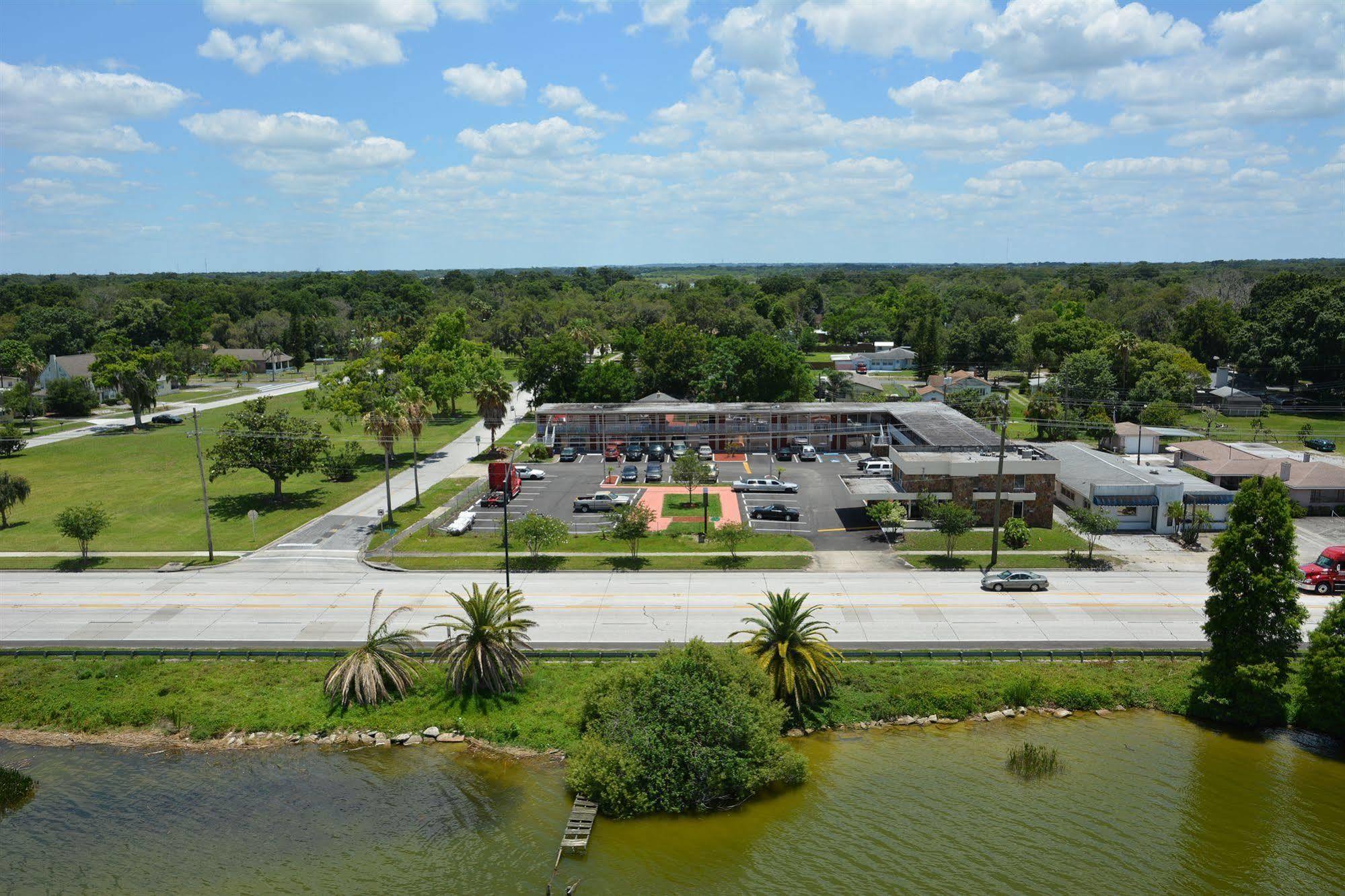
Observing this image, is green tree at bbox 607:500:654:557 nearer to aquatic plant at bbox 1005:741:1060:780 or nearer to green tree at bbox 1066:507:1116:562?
aquatic plant at bbox 1005:741:1060:780

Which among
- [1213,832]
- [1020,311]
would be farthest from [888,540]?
[1020,311]

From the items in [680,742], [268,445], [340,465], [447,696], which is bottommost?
[447,696]

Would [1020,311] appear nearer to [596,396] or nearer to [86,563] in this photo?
[596,396]

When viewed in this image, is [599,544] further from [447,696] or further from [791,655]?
[791,655]

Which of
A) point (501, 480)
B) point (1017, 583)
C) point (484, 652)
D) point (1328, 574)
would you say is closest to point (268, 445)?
point (501, 480)

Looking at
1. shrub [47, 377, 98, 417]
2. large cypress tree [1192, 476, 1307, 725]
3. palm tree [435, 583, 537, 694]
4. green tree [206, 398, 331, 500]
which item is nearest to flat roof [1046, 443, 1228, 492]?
large cypress tree [1192, 476, 1307, 725]

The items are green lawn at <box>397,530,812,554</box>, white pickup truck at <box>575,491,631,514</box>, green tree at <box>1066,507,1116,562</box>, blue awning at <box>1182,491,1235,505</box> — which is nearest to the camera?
green tree at <box>1066,507,1116,562</box>
